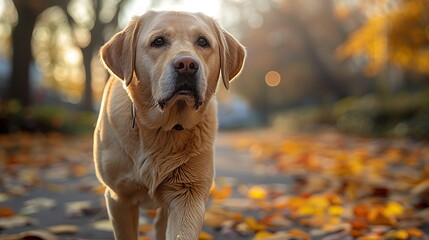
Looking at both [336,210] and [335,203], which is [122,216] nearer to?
[336,210]

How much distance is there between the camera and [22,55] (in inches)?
619

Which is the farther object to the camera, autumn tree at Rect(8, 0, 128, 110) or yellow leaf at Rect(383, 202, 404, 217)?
autumn tree at Rect(8, 0, 128, 110)

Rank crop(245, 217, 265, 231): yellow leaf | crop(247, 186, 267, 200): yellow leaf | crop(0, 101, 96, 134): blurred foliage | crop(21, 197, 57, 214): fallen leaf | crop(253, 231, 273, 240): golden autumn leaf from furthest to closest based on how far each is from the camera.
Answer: crop(0, 101, 96, 134): blurred foliage < crop(247, 186, 267, 200): yellow leaf < crop(21, 197, 57, 214): fallen leaf < crop(245, 217, 265, 231): yellow leaf < crop(253, 231, 273, 240): golden autumn leaf

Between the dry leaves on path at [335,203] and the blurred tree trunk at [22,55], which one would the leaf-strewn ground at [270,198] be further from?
the blurred tree trunk at [22,55]

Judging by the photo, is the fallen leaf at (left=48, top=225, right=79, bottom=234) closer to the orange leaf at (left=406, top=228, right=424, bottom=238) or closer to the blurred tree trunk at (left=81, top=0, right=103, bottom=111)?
the orange leaf at (left=406, top=228, right=424, bottom=238)

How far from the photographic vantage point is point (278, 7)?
31562 mm

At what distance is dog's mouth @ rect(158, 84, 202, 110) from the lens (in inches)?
117

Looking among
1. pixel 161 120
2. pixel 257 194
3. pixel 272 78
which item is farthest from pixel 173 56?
pixel 272 78

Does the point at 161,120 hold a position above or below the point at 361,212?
above

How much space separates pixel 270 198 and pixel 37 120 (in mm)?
9327

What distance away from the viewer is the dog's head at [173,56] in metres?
2.96

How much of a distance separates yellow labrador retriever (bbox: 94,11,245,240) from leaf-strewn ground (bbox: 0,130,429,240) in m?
0.91

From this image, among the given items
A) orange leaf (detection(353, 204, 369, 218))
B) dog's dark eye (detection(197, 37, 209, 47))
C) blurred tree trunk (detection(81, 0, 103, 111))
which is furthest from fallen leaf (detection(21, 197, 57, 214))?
blurred tree trunk (detection(81, 0, 103, 111))

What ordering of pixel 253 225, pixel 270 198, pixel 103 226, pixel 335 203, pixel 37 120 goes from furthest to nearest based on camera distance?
pixel 37 120
pixel 270 198
pixel 335 203
pixel 103 226
pixel 253 225
